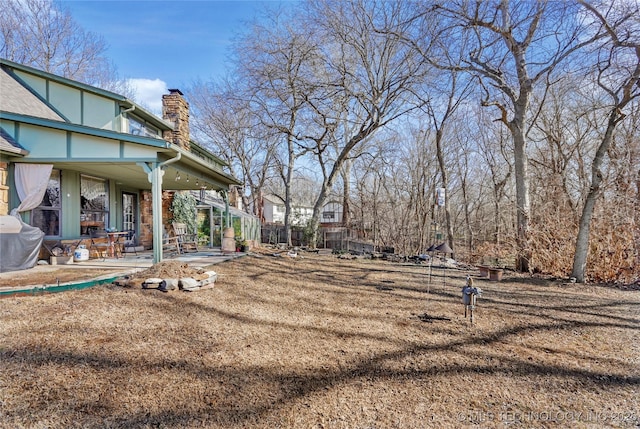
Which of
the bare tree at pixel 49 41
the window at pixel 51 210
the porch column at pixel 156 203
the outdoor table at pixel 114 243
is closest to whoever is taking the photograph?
the porch column at pixel 156 203

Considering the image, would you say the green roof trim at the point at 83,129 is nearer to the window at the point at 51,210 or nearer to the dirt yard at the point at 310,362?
the window at the point at 51,210

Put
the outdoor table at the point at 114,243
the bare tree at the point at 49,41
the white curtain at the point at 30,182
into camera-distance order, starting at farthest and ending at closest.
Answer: the bare tree at the point at 49,41
the outdoor table at the point at 114,243
the white curtain at the point at 30,182

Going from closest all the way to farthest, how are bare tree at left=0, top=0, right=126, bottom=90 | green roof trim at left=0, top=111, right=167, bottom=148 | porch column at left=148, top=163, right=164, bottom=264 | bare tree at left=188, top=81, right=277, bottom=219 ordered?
green roof trim at left=0, top=111, right=167, bottom=148 → porch column at left=148, top=163, right=164, bottom=264 → bare tree at left=0, top=0, right=126, bottom=90 → bare tree at left=188, top=81, right=277, bottom=219

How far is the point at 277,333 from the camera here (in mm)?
3693

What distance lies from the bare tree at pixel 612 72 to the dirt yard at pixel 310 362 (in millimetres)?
1955

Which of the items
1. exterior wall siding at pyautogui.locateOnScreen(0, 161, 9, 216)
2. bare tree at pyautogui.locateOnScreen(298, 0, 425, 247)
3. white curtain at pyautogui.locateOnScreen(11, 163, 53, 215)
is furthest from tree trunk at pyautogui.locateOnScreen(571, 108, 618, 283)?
exterior wall siding at pyautogui.locateOnScreen(0, 161, 9, 216)

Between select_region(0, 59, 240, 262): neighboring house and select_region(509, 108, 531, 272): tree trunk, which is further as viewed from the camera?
select_region(509, 108, 531, 272): tree trunk

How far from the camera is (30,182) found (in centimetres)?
657

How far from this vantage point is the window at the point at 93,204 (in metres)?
8.16

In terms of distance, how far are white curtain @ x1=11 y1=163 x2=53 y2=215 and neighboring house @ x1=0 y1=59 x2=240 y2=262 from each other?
16 mm

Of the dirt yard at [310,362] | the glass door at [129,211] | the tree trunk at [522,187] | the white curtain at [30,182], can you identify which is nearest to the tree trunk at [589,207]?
the tree trunk at [522,187]

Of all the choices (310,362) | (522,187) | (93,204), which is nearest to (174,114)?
(93,204)

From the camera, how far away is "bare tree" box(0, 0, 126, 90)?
13789 millimetres

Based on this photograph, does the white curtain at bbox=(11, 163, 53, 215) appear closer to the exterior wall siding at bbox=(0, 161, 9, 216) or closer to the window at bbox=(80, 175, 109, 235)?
the exterior wall siding at bbox=(0, 161, 9, 216)
